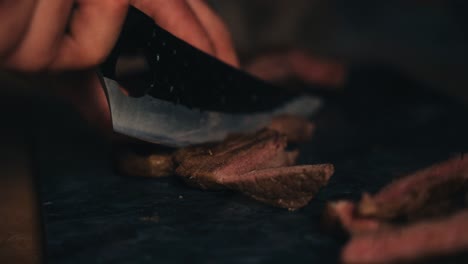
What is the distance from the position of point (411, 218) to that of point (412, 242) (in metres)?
0.23

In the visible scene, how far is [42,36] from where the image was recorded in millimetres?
2131

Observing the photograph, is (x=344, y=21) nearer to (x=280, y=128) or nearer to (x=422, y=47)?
(x=422, y=47)

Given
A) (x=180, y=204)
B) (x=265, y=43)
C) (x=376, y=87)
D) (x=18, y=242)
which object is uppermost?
(x=265, y=43)

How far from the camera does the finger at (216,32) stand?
287 cm

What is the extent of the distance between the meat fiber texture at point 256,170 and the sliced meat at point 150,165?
0.07 metres

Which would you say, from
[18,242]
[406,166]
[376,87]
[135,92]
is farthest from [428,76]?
[18,242]

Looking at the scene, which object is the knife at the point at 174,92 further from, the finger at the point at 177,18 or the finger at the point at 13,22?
the finger at the point at 13,22

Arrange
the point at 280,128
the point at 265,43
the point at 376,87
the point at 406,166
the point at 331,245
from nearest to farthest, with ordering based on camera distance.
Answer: the point at 331,245 → the point at 406,166 → the point at 280,128 → the point at 376,87 → the point at 265,43

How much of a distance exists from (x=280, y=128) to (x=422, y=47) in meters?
2.96

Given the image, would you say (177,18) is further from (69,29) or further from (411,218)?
(411,218)

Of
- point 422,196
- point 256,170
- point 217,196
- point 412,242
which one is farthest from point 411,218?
point 217,196

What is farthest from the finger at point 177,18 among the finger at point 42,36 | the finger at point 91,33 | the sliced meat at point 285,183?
the sliced meat at point 285,183

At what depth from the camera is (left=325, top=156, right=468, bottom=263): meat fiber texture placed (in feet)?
5.23

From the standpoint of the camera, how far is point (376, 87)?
415 cm
